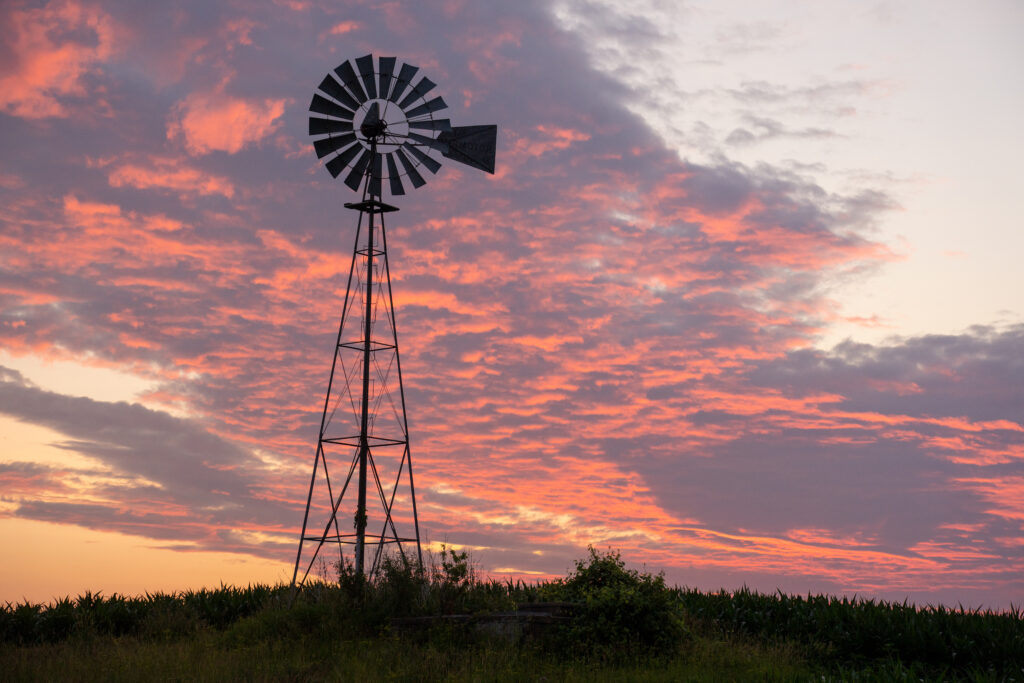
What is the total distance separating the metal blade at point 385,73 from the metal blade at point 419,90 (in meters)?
0.56

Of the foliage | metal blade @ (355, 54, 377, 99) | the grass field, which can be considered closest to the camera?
the grass field

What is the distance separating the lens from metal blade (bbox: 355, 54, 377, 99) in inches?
944

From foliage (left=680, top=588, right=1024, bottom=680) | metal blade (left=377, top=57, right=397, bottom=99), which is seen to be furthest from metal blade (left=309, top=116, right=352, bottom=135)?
foliage (left=680, top=588, right=1024, bottom=680)

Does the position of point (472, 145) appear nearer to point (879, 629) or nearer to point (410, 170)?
point (410, 170)

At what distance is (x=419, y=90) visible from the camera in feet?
80.4

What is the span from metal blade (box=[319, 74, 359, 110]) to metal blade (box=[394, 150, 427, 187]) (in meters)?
1.76

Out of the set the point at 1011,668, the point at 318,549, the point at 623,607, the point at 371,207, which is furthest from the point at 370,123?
the point at 1011,668

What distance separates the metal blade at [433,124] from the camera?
24.8 m

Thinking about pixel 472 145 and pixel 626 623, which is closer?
pixel 626 623

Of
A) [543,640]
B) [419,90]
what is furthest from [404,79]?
[543,640]

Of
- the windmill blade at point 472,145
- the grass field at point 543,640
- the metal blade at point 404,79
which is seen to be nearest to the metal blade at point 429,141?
the windmill blade at point 472,145

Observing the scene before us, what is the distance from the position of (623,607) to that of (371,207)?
12456 mm

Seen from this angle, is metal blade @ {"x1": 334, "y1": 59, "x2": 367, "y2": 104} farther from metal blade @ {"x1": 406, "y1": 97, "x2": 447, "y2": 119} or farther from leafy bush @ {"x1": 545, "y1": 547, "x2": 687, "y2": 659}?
leafy bush @ {"x1": 545, "y1": 547, "x2": 687, "y2": 659}

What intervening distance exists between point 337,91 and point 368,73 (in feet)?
3.28
